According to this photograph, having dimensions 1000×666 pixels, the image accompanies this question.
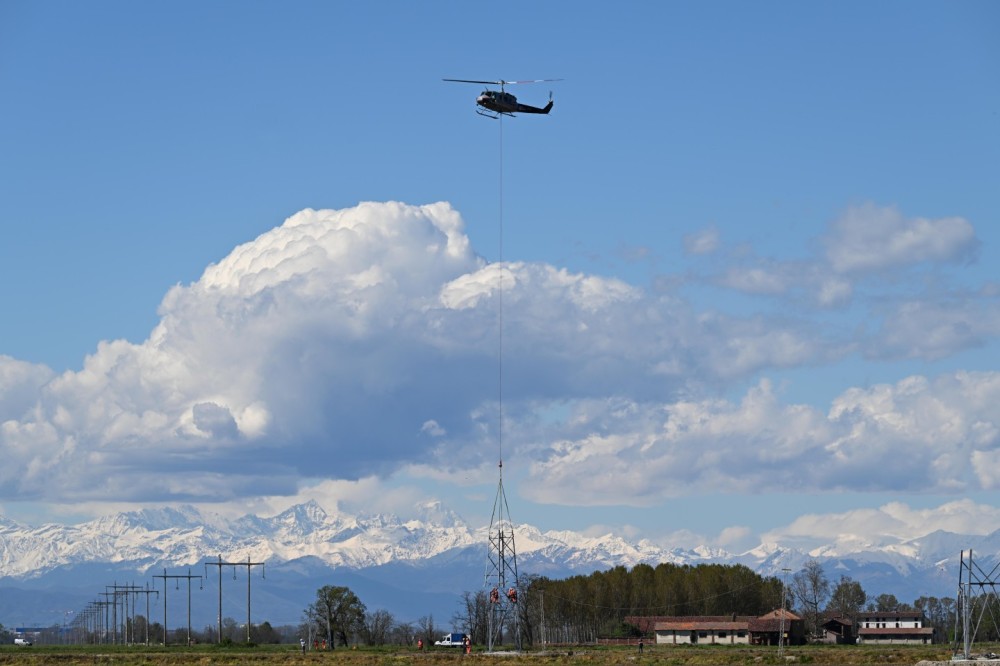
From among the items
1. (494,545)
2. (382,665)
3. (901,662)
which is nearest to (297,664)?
(382,665)

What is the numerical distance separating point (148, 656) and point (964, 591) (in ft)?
216

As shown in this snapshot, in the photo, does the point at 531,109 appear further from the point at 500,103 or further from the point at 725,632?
the point at 725,632

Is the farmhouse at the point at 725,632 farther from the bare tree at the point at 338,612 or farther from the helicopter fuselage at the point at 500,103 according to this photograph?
the helicopter fuselage at the point at 500,103

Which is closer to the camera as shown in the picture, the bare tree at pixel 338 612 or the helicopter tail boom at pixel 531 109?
the helicopter tail boom at pixel 531 109

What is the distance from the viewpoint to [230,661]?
11456 centimetres

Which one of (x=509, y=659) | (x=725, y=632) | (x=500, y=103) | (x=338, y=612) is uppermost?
(x=500, y=103)

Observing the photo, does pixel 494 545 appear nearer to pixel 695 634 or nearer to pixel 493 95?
pixel 493 95

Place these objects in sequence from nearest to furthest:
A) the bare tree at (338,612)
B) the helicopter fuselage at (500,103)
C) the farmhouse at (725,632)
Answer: the helicopter fuselage at (500,103) < the bare tree at (338,612) < the farmhouse at (725,632)

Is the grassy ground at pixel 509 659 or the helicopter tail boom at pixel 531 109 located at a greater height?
the helicopter tail boom at pixel 531 109

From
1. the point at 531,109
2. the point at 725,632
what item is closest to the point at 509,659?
the point at 531,109

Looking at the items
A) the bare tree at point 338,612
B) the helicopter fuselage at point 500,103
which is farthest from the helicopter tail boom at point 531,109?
the bare tree at point 338,612

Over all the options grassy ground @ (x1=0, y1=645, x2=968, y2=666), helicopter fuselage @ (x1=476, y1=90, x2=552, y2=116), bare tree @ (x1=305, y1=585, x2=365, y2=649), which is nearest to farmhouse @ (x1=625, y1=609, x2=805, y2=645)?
bare tree @ (x1=305, y1=585, x2=365, y2=649)

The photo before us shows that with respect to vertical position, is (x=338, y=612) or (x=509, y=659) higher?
(x=338, y=612)

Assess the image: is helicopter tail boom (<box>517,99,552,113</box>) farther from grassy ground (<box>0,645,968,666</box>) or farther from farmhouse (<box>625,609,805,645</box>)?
farmhouse (<box>625,609,805,645</box>)
